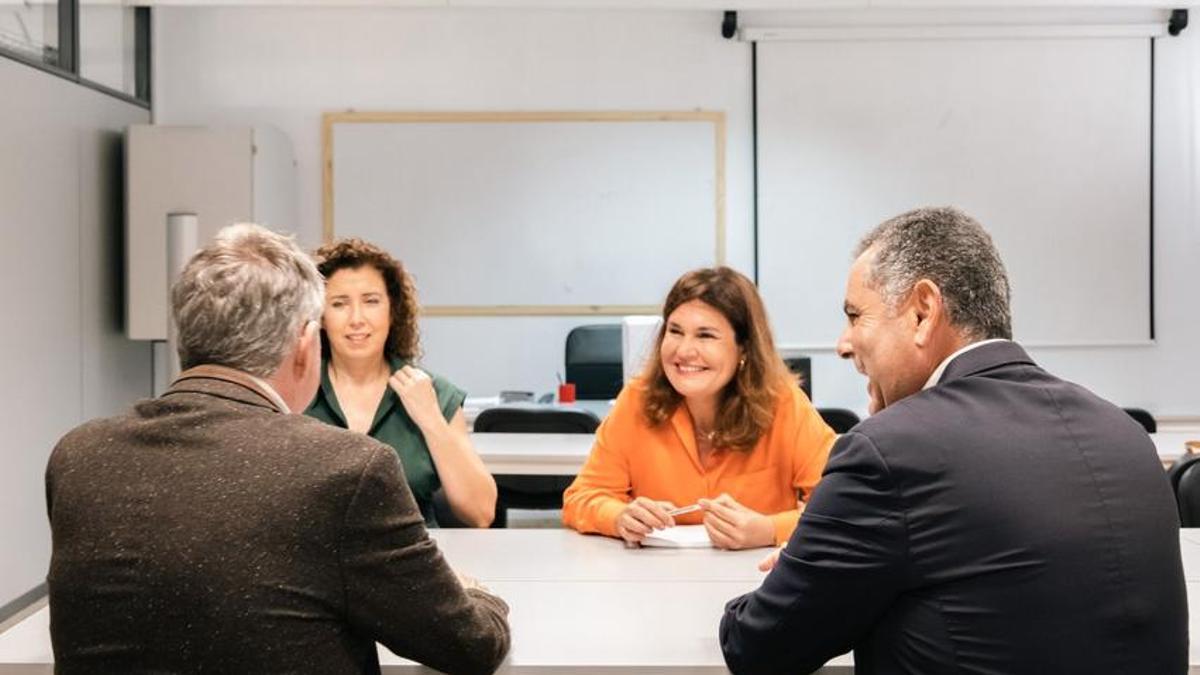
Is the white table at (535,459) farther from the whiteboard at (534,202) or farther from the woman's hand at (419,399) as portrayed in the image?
the whiteboard at (534,202)

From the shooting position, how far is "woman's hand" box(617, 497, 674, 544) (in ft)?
7.09

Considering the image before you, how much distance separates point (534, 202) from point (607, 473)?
3.69 m

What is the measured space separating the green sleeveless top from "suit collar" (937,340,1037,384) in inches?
57.1

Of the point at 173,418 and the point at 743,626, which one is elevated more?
the point at 173,418

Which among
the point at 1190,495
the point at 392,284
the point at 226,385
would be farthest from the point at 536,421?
the point at 226,385

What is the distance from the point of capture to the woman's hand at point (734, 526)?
2.13 m

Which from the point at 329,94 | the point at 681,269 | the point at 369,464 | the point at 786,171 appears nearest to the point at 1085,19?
the point at 786,171

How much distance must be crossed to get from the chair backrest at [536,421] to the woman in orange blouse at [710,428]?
5.18ft

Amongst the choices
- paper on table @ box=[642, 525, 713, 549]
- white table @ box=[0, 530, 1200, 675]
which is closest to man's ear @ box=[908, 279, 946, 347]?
white table @ box=[0, 530, 1200, 675]

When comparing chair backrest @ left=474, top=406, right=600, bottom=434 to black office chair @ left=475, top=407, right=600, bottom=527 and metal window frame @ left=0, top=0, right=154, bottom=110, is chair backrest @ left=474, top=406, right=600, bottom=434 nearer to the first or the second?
black office chair @ left=475, top=407, right=600, bottom=527

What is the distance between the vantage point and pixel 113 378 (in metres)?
5.43

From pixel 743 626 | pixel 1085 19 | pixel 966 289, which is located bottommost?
pixel 743 626

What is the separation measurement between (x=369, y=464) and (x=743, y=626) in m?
0.53

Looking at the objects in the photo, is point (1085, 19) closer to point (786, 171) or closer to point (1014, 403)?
point (786, 171)
